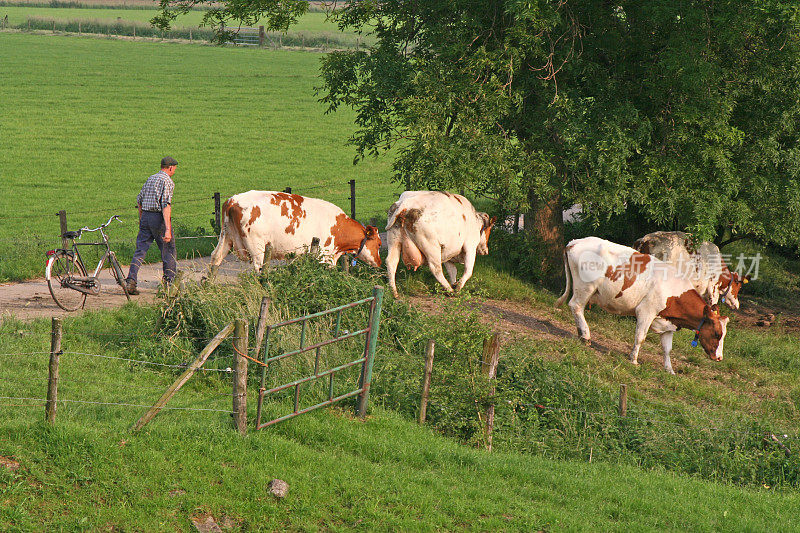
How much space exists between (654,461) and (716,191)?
7.23m

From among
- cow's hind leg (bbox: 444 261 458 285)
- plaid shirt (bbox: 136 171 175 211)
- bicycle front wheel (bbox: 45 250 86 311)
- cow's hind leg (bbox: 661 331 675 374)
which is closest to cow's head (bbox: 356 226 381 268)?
cow's hind leg (bbox: 444 261 458 285)

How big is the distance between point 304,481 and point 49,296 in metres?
8.12

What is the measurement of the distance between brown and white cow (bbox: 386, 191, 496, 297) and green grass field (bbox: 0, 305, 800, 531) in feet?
20.5

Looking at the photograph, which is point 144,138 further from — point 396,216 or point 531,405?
point 531,405

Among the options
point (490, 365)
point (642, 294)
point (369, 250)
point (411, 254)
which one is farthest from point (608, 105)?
point (490, 365)

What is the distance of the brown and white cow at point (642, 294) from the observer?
47.6ft

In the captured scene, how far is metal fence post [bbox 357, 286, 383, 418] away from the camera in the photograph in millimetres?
9570

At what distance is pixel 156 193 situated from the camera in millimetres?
13602

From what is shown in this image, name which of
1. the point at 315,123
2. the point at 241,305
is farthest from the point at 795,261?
the point at 315,123

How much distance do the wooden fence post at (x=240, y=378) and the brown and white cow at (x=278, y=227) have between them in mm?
5784

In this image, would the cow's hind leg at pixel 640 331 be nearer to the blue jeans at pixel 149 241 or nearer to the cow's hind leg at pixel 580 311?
the cow's hind leg at pixel 580 311

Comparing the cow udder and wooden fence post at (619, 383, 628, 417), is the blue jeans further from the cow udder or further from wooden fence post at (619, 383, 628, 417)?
wooden fence post at (619, 383, 628, 417)

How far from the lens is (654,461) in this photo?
10320 mm

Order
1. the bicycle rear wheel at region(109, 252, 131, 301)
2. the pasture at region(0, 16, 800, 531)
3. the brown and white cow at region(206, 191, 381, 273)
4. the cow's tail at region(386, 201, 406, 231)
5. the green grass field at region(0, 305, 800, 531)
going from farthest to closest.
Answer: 1. the cow's tail at region(386, 201, 406, 231)
2. the brown and white cow at region(206, 191, 381, 273)
3. the bicycle rear wheel at region(109, 252, 131, 301)
4. the pasture at region(0, 16, 800, 531)
5. the green grass field at region(0, 305, 800, 531)
